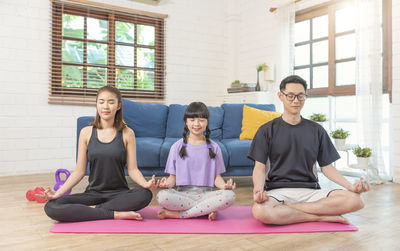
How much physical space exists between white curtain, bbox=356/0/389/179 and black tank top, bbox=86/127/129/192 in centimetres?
275

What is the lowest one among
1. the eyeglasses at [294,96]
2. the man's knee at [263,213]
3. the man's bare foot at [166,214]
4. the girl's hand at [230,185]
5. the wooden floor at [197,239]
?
the wooden floor at [197,239]

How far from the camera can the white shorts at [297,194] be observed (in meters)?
1.97

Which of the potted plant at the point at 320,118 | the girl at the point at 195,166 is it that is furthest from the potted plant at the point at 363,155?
the girl at the point at 195,166

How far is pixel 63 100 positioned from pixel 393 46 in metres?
3.94

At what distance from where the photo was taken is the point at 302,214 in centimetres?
193

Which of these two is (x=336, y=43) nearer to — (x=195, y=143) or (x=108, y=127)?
(x=195, y=143)

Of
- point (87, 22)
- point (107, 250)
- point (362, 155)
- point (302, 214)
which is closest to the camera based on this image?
point (107, 250)

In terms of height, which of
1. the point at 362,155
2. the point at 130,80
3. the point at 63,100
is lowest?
the point at 362,155

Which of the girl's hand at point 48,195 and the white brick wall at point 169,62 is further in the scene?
the white brick wall at point 169,62

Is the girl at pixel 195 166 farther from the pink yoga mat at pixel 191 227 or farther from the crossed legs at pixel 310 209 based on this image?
the crossed legs at pixel 310 209

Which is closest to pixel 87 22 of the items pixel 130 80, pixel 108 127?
pixel 130 80

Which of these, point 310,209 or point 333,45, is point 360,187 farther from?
point 333,45

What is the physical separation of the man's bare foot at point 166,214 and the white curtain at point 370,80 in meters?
2.44

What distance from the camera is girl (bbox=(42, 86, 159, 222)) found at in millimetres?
1938
